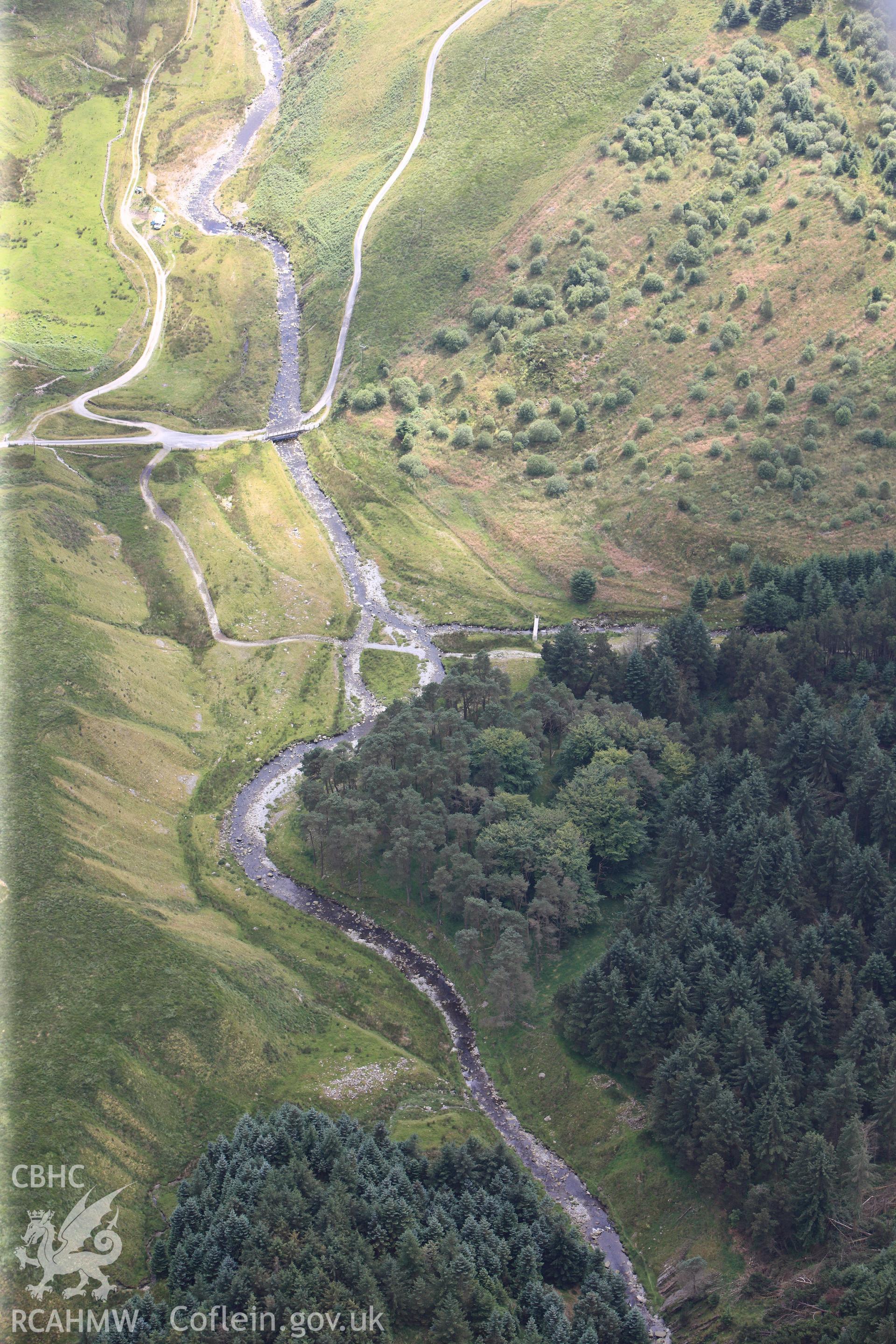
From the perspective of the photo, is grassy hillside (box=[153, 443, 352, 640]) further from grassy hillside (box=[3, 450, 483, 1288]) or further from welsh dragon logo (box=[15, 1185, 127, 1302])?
welsh dragon logo (box=[15, 1185, 127, 1302])

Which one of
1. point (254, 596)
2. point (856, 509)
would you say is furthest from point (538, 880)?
point (856, 509)

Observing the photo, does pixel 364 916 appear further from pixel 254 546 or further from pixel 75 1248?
pixel 254 546

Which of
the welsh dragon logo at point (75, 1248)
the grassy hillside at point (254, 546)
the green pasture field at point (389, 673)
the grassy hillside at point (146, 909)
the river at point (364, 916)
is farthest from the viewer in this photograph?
the grassy hillside at point (254, 546)

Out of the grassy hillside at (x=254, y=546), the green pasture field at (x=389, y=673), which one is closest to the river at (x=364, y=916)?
the green pasture field at (x=389, y=673)

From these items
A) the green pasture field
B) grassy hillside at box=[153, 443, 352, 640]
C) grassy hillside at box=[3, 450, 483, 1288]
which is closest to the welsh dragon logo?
grassy hillside at box=[3, 450, 483, 1288]

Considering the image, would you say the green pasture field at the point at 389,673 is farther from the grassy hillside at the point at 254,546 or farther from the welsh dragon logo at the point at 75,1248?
the welsh dragon logo at the point at 75,1248

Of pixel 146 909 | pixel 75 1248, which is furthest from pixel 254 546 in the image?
pixel 75 1248
